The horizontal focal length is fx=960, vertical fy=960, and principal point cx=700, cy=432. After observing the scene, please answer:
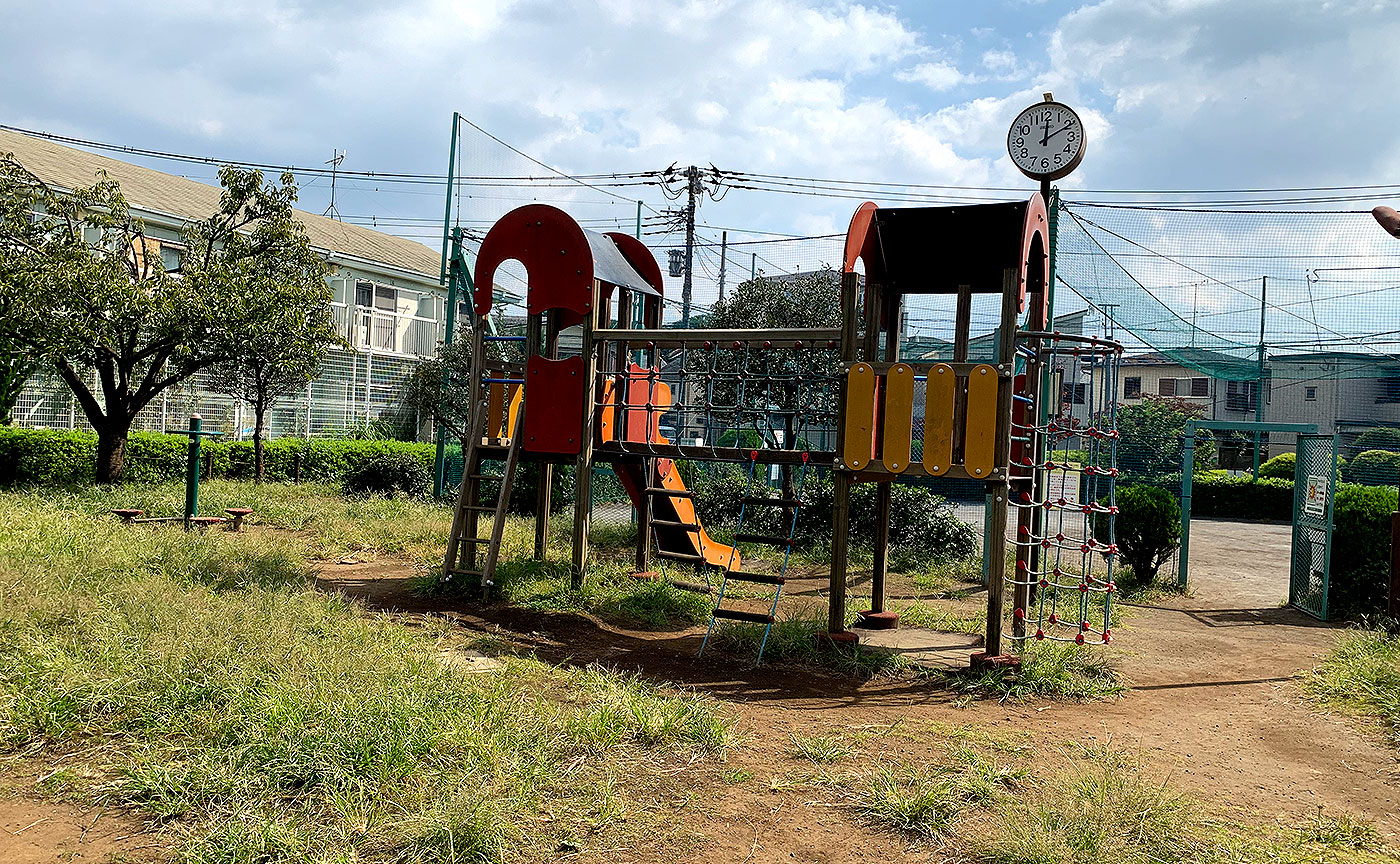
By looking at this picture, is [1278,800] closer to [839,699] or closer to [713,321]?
[839,699]

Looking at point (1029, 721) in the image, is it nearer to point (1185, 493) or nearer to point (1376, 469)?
point (1185, 493)

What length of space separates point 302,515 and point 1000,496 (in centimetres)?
910

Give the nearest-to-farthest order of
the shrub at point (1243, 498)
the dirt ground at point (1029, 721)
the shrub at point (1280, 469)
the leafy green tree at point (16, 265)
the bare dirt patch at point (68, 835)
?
1. the bare dirt patch at point (68, 835)
2. the dirt ground at point (1029, 721)
3. the leafy green tree at point (16, 265)
4. the shrub at point (1243, 498)
5. the shrub at point (1280, 469)

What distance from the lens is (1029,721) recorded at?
5484 millimetres

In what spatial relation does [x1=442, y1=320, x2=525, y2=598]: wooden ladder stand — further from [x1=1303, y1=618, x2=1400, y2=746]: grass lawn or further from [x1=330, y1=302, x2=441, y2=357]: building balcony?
[x1=330, y1=302, x2=441, y2=357]: building balcony

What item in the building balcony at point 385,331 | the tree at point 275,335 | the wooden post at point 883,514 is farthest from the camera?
the building balcony at point 385,331

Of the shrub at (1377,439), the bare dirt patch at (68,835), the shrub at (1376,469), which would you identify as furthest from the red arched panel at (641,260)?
the shrub at (1377,439)

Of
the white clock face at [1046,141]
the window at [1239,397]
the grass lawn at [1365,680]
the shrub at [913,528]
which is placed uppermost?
the white clock face at [1046,141]

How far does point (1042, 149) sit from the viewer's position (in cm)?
861

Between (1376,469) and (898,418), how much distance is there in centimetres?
1492

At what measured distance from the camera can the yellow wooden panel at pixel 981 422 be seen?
643 centimetres

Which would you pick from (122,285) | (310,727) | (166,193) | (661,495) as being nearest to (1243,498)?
(661,495)

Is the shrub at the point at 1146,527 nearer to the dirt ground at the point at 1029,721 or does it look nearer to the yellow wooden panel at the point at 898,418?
the dirt ground at the point at 1029,721

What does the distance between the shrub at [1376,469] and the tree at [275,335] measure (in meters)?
17.6
